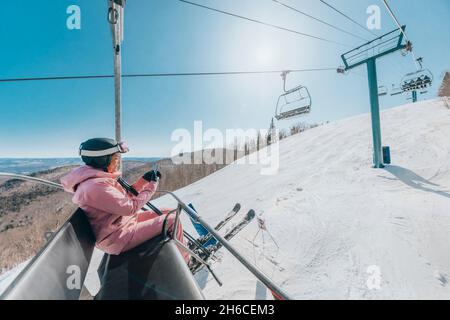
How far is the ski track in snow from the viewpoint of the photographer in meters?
2.46

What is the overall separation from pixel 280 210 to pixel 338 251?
1.72m

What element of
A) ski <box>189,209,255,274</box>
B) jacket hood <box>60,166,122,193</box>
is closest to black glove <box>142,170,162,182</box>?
jacket hood <box>60,166,122,193</box>

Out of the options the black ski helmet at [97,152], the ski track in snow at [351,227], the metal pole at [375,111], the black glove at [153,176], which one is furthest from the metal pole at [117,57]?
the metal pole at [375,111]

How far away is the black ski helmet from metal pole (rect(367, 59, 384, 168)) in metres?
7.13

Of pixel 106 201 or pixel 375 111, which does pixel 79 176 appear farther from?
pixel 375 111

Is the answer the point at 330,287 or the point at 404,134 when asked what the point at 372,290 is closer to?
the point at 330,287

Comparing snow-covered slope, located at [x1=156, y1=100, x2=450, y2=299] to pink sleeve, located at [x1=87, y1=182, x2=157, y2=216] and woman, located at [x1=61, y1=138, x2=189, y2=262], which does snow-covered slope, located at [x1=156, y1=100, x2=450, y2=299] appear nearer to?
woman, located at [x1=61, y1=138, x2=189, y2=262]

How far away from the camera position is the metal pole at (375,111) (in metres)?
6.32

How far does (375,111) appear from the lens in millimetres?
6641

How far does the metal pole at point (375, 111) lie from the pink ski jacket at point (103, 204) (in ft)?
23.0

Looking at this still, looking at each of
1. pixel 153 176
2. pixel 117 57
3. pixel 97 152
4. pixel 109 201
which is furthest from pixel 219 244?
pixel 117 57

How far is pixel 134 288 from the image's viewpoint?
1487mm

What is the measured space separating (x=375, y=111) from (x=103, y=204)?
25.8 feet
